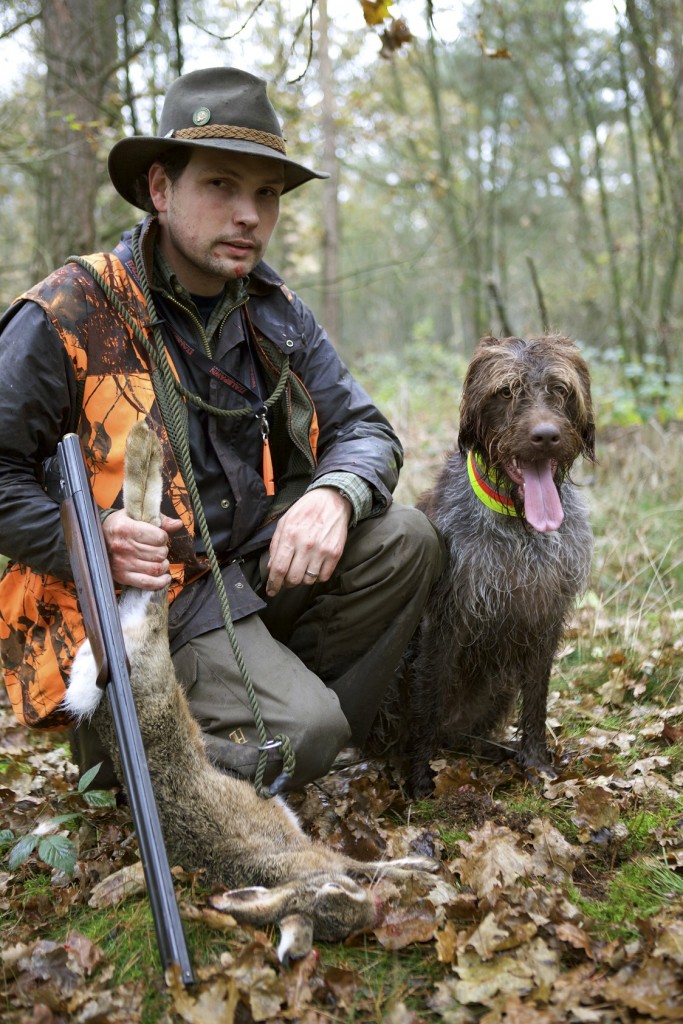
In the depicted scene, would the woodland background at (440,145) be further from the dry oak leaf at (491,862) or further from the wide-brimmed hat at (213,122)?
the dry oak leaf at (491,862)

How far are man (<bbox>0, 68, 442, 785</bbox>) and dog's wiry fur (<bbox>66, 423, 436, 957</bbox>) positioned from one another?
0.62 ft

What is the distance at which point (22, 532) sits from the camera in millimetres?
3051

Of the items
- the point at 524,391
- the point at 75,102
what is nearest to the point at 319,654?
the point at 524,391

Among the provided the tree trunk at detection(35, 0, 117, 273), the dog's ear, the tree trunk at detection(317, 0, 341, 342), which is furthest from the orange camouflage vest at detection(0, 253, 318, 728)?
the tree trunk at detection(317, 0, 341, 342)

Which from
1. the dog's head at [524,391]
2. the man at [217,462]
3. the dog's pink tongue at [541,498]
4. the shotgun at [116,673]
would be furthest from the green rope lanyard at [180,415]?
the dog's pink tongue at [541,498]

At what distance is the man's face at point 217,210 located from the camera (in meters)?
3.50

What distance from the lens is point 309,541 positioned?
3350 mm

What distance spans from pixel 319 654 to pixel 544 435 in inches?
54.4

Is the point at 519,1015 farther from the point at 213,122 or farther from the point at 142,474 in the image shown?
the point at 213,122

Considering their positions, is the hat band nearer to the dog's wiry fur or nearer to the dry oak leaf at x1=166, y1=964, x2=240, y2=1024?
the dog's wiry fur

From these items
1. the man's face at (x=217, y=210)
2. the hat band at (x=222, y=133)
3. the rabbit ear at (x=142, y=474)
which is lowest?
the rabbit ear at (x=142, y=474)

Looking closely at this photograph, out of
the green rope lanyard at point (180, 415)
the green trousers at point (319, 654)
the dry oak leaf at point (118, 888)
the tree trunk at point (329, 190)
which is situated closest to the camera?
the dry oak leaf at point (118, 888)

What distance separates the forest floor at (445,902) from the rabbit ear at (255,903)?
54 mm

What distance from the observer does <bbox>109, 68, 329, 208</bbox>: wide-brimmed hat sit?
133 inches
